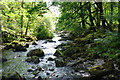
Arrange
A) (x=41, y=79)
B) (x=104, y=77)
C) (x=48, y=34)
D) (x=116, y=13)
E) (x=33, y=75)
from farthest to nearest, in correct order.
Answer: (x=48, y=34), (x=33, y=75), (x=41, y=79), (x=104, y=77), (x=116, y=13)

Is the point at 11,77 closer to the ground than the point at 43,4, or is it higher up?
closer to the ground

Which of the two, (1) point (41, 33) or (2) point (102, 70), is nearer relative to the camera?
(2) point (102, 70)

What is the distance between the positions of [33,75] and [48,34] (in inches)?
823

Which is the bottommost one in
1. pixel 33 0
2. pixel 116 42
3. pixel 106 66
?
pixel 106 66

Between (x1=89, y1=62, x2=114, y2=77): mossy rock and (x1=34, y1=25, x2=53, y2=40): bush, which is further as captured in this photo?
(x1=34, y1=25, x2=53, y2=40): bush

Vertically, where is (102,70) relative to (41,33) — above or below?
below

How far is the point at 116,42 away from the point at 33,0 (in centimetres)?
255

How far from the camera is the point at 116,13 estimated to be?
2.93 metres

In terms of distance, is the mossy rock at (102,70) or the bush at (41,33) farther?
the bush at (41,33)

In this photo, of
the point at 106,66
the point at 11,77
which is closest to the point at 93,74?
the point at 106,66

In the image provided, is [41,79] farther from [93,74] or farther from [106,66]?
[106,66]

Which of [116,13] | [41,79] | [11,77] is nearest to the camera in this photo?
[116,13]

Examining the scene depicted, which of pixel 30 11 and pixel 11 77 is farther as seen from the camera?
pixel 11 77

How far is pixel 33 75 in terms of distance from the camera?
19.6ft
